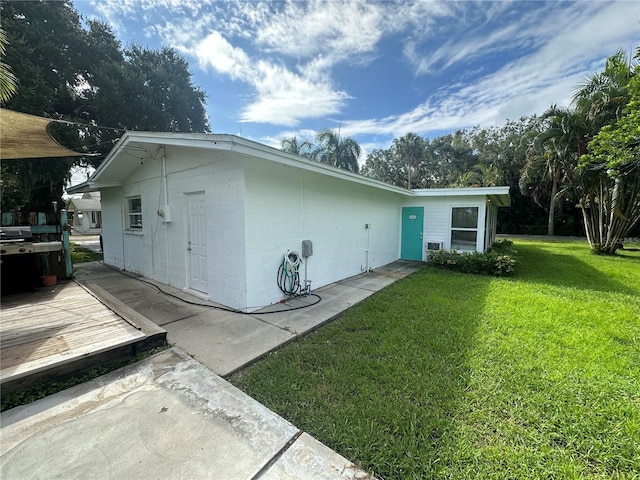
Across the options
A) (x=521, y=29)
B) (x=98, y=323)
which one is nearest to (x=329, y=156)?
Answer: (x=521, y=29)

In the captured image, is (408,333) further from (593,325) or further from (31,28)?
(31,28)

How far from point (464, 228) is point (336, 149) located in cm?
1288

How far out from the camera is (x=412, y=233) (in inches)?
398

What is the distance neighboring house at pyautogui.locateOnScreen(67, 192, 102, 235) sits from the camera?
2609cm

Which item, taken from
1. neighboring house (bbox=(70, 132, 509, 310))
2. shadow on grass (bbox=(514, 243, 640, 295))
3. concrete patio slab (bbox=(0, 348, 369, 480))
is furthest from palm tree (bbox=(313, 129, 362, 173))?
concrete patio slab (bbox=(0, 348, 369, 480))

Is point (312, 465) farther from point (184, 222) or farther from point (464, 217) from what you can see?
point (464, 217)

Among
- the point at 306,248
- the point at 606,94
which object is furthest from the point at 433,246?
the point at 606,94

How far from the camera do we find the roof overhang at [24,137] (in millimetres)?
3848

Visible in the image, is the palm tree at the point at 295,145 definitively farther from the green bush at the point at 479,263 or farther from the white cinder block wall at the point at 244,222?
the green bush at the point at 479,263

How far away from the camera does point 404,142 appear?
27.2 m

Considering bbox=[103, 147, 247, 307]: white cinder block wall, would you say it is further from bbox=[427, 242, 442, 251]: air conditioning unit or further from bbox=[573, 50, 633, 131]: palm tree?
bbox=[573, 50, 633, 131]: palm tree

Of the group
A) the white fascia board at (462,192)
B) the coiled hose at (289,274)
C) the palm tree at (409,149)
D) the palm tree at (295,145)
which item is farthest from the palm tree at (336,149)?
the coiled hose at (289,274)

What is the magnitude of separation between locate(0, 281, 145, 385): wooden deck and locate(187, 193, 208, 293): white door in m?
1.60

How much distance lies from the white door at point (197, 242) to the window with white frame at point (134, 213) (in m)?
2.81
